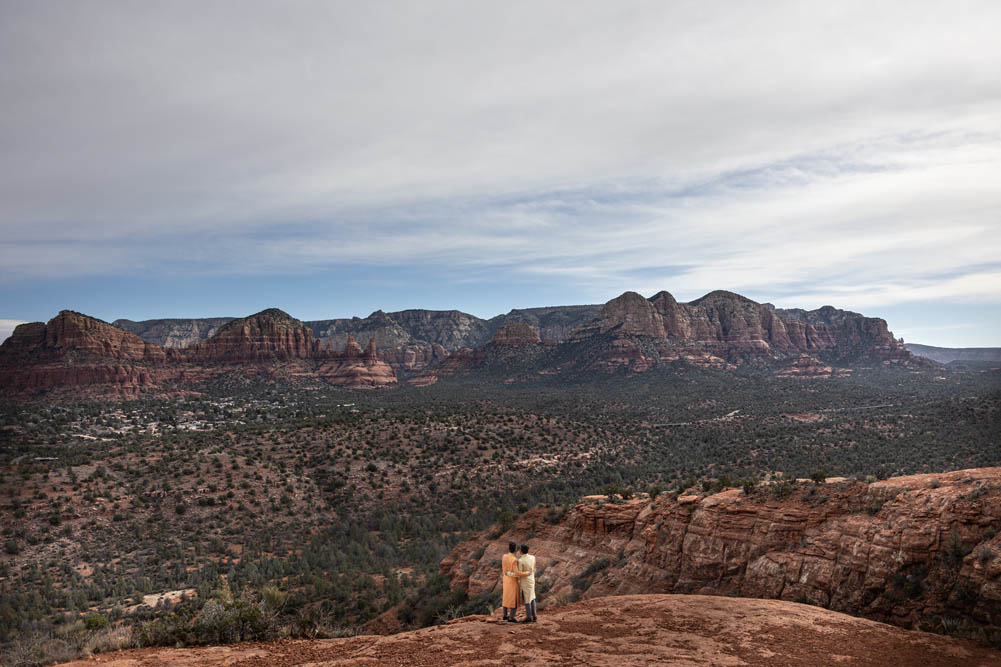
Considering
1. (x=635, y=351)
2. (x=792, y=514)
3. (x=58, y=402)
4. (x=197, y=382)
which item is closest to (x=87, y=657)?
(x=792, y=514)

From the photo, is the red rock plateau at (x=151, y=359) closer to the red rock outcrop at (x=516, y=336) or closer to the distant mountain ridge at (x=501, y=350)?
the distant mountain ridge at (x=501, y=350)

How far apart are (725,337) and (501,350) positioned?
70993 millimetres

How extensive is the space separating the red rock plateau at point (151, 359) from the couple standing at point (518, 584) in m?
106

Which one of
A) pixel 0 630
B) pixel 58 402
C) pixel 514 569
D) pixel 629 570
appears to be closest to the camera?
pixel 514 569

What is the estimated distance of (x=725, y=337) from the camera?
15300cm

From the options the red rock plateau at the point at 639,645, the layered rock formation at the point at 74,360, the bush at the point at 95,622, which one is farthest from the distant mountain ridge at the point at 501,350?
the red rock plateau at the point at 639,645

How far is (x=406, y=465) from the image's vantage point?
155ft

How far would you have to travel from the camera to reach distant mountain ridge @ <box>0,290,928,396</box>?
97.4 m

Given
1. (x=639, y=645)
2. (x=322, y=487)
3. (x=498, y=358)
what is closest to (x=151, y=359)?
(x=498, y=358)

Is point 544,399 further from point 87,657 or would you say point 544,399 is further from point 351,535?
point 87,657

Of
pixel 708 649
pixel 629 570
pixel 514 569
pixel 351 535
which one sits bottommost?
pixel 351 535

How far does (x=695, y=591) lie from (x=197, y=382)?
119 meters

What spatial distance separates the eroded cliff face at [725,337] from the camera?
131125 millimetres

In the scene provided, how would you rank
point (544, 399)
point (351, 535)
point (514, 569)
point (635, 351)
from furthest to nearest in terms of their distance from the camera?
point (635, 351) < point (544, 399) < point (351, 535) < point (514, 569)
